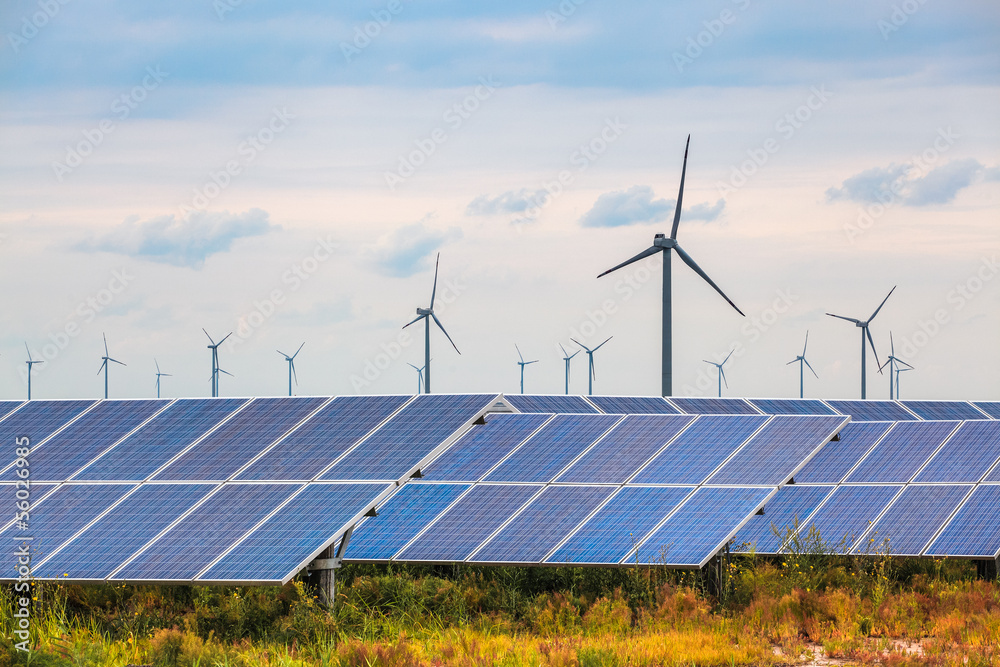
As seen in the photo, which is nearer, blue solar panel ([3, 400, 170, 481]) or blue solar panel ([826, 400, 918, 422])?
blue solar panel ([3, 400, 170, 481])

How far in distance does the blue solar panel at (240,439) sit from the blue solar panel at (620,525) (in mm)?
6545

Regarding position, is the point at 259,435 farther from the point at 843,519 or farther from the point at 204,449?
the point at 843,519

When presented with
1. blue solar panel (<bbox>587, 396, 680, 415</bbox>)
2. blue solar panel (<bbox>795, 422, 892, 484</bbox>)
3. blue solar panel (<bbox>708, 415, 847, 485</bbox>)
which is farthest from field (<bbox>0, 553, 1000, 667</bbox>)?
blue solar panel (<bbox>587, 396, 680, 415</bbox>)

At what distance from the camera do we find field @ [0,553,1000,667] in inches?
767

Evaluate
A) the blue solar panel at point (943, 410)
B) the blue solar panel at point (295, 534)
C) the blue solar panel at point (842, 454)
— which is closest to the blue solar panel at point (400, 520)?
the blue solar panel at point (295, 534)

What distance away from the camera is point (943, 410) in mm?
49250

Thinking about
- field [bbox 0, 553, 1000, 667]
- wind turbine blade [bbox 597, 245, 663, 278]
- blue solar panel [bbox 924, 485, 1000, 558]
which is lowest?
field [bbox 0, 553, 1000, 667]

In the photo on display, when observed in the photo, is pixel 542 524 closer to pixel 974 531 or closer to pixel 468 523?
pixel 468 523

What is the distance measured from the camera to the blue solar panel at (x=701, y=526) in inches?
879

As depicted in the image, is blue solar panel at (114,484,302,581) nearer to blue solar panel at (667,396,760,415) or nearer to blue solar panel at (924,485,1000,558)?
blue solar panel at (924,485,1000,558)

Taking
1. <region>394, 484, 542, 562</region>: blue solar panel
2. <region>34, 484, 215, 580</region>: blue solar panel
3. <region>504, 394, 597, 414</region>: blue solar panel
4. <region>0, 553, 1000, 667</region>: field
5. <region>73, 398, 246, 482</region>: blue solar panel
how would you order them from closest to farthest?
1. <region>0, 553, 1000, 667</region>: field
2. <region>34, 484, 215, 580</region>: blue solar panel
3. <region>394, 484, 542, 562</region>: blue solar panel
4. <region>73, 398, 246, 482</region>: blue solar panel
5. <region>504, 394, 597, 414</region>: blue solar panel

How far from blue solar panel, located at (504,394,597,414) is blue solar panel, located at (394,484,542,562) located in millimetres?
11942

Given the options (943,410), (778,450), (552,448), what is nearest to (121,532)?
(552,448)

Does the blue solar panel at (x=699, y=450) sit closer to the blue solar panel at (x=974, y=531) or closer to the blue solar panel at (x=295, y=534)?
the blue solar panel at (x=974, y=531)
